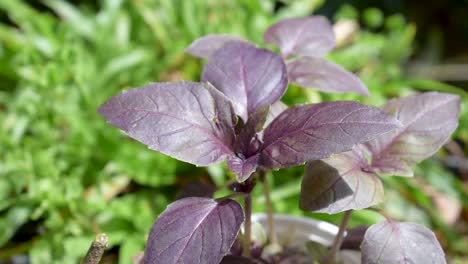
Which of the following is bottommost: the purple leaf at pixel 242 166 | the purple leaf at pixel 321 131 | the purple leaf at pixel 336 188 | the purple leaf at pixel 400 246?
the purple leaf at pixel 400 246

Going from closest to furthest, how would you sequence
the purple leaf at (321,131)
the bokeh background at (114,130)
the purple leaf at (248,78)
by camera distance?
the purple leaf at (321,131)
the purple leaf at (248,78)
the bokeh background at (114,130)

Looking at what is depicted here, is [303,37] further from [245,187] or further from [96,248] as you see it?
[96,248]

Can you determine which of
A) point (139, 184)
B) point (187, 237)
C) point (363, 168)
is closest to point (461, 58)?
point (139, 184)

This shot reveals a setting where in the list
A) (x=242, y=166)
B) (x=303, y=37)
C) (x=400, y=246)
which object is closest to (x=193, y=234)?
(x=242, y=166)

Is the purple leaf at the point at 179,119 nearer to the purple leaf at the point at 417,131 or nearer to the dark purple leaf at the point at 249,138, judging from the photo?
the dark purple leaf at the point at 249,138

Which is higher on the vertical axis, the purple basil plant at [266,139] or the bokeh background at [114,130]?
the purple basil plant at [266,139]

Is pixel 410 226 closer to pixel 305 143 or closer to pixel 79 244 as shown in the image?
pixel 305 143

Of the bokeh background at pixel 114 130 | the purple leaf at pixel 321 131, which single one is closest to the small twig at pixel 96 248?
the purple leaf at pixel 321 131

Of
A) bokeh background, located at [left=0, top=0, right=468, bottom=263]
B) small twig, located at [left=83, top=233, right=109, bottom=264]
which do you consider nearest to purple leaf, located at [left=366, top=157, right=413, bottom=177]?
small twig, located at [left=83, top=233, right=109, bottom=264]

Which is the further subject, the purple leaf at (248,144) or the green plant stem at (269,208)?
the green plant stem at (269,208)

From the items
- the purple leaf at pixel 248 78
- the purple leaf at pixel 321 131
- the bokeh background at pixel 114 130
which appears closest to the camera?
the purple leaf at pixel 321 131
